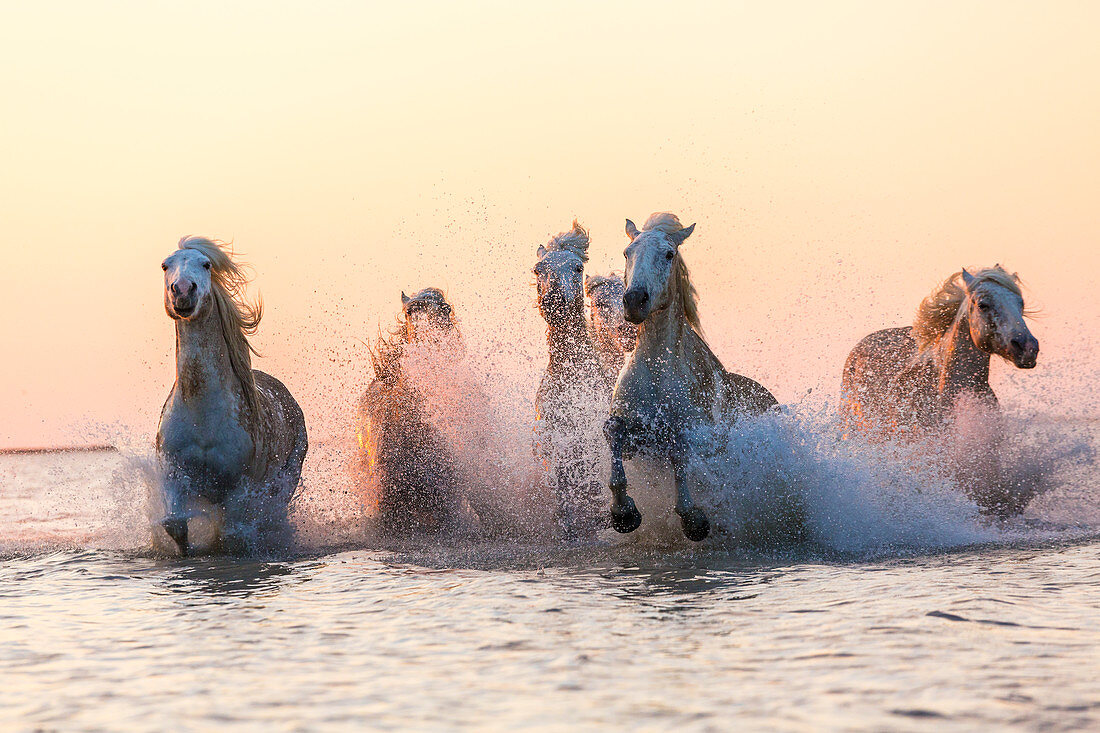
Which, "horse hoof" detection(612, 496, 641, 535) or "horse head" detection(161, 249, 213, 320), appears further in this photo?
"horse head" detection(161, 249, 213, 320)

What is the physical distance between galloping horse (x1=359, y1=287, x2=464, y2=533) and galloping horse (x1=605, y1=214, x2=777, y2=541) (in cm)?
236

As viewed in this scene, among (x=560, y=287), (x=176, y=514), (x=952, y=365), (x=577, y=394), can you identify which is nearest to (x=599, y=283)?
(x=560, y=287)

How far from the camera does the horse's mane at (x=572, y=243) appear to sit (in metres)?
7.79

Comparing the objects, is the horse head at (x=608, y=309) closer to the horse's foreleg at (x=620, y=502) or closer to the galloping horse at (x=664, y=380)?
the galloping horse at (x=664, y=380)

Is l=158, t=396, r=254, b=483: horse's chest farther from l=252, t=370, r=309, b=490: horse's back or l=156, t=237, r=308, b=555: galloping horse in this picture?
l=252, t=370, r=309, b=490: horse's back

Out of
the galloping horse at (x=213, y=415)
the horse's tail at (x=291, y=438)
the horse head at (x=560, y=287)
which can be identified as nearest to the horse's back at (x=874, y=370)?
the horse head at (x=560, y=287)

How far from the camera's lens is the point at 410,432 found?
8.45m

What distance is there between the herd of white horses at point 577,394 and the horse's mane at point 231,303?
0.04 ft

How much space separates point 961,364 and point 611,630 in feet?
16.1

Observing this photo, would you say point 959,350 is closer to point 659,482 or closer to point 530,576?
point 659,482

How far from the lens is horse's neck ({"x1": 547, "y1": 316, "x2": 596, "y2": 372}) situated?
23.9 feet

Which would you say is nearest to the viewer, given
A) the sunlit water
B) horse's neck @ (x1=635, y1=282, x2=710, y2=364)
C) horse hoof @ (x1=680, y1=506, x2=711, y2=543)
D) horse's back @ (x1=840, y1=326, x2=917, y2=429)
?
the sunlit water

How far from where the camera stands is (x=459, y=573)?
216 inches

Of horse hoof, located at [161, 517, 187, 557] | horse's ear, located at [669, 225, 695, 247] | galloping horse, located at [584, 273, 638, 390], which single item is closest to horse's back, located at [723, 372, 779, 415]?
horse's ear, located at [669, 225, 695, 247]
